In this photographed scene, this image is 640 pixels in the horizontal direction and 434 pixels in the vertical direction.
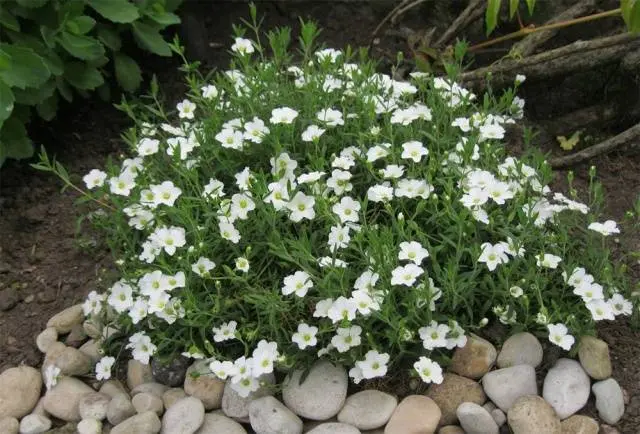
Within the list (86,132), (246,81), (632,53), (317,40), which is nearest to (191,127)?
(246,81)

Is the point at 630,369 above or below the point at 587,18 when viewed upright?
below

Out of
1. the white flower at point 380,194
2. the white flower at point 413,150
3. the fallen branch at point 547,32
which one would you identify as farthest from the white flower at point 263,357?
the fallen branch at point 547,32

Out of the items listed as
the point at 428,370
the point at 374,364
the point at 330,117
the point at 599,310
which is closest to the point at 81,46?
the point at 330,117

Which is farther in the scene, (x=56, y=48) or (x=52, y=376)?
(x=56, y=48)

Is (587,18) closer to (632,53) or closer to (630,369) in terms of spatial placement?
(632,53)

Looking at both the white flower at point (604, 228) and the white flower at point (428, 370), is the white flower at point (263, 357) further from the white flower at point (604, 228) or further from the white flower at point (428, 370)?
the white flower at point (604, 228)

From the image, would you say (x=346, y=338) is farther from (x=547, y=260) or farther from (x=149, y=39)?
(x=149, y=39)

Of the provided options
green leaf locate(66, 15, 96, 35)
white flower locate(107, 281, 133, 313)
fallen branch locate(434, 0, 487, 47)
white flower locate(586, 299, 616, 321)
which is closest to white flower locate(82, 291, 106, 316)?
white flower locate(107, 281, 133, 313)
